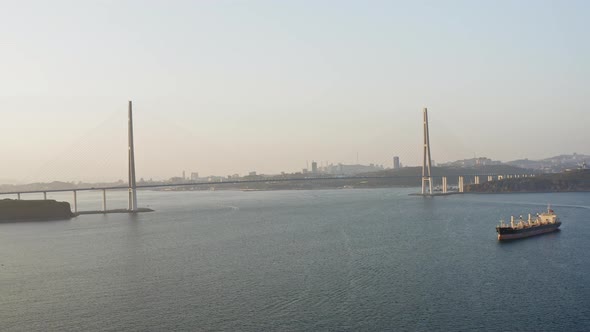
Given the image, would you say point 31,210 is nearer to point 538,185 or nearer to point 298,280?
point 298,280

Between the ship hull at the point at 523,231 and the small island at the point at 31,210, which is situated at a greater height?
the small island at the point at 31,210

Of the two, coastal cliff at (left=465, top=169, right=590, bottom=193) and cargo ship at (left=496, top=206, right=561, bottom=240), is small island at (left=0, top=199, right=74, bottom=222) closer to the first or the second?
cargo ship at (left=496, top=206, right=561, bottom=240)

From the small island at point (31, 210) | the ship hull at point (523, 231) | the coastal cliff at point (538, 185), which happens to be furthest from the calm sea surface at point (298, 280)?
the coastal cliff at point (538, 185)

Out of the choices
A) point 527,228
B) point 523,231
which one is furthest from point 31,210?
point 527,228

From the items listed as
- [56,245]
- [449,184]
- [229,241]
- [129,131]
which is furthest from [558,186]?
[56,245]

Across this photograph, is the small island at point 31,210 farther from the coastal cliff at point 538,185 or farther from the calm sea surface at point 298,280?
A: the coastal cliff at point 538,185

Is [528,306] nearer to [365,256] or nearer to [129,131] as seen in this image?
[365,256]

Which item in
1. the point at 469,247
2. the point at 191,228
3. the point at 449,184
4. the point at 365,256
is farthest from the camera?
the point at 449,184
